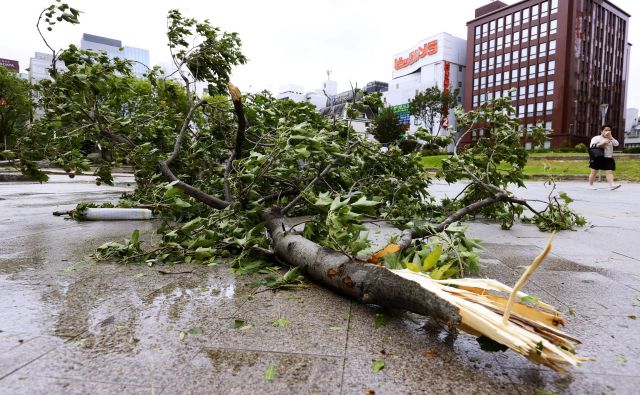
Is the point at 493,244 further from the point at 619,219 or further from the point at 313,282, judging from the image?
the point at 619,219

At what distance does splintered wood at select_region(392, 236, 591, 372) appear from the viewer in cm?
126

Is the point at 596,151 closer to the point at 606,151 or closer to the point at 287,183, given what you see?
the point at 606,151

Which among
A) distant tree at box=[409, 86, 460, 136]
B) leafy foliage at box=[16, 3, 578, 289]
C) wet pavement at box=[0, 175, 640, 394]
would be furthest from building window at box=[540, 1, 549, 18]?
wet pavement at box=[0, 175, 640, 394]

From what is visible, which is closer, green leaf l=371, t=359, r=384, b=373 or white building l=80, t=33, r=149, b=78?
green leaf l=371, t=359, r=384, b=373

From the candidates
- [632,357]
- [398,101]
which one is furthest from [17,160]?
[398,101]

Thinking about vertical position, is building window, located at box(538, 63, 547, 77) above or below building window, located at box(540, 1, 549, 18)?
below

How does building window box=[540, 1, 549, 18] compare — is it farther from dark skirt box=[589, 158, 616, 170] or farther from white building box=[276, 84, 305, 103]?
dark skirt box=[589, 158, 616, 170]

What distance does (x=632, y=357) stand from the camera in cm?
149

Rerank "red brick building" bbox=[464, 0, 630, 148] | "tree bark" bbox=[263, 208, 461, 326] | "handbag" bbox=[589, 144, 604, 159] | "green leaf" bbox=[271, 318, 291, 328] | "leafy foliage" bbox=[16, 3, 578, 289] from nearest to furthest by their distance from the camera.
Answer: "tree bark" bbox=[263, 208, 461, 326]
"green leaf" bbox=[271, 318, 291, 328]
"leafy foliage" bbox=[16, 3, 578, 289]
"handbag" bbox=[589, 144, 604, 159]
"red brick building" bbox=[464, 0, 630, 148]

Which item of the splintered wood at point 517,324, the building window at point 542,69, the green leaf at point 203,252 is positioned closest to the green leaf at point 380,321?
the splintered wood at point 517,324

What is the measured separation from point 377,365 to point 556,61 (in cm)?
7614

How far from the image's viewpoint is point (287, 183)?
10.7ft

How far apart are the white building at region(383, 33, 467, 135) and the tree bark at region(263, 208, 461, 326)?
7518 cm

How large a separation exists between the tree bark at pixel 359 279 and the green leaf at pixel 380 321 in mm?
63
